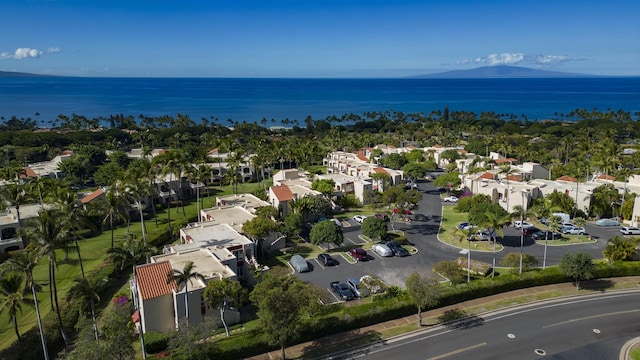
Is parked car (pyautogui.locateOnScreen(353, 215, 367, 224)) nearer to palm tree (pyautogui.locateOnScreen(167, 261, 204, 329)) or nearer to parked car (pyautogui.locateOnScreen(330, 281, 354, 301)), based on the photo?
parked car (pyautogui.locateOnScreen(330, 281, 354, 301))

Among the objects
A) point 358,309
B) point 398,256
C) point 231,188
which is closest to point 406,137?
point 231,188

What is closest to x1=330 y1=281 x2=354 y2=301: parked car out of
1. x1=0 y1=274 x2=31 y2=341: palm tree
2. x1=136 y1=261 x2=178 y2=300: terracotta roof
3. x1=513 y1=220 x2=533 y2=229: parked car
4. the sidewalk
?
the sidewalk

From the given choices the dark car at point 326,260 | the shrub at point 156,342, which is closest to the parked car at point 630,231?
the dark car at point 326,260

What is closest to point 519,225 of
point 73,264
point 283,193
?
point 283,193

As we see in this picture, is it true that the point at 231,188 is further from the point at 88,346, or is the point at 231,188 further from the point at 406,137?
the point at 406,137

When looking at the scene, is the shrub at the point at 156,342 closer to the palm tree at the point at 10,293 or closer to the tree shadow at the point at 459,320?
the palm tree at the point at 10,293

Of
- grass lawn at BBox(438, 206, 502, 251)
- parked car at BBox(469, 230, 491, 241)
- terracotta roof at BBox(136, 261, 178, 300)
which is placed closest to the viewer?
terracotta roof at BBox(136, 261, 178, 300)
